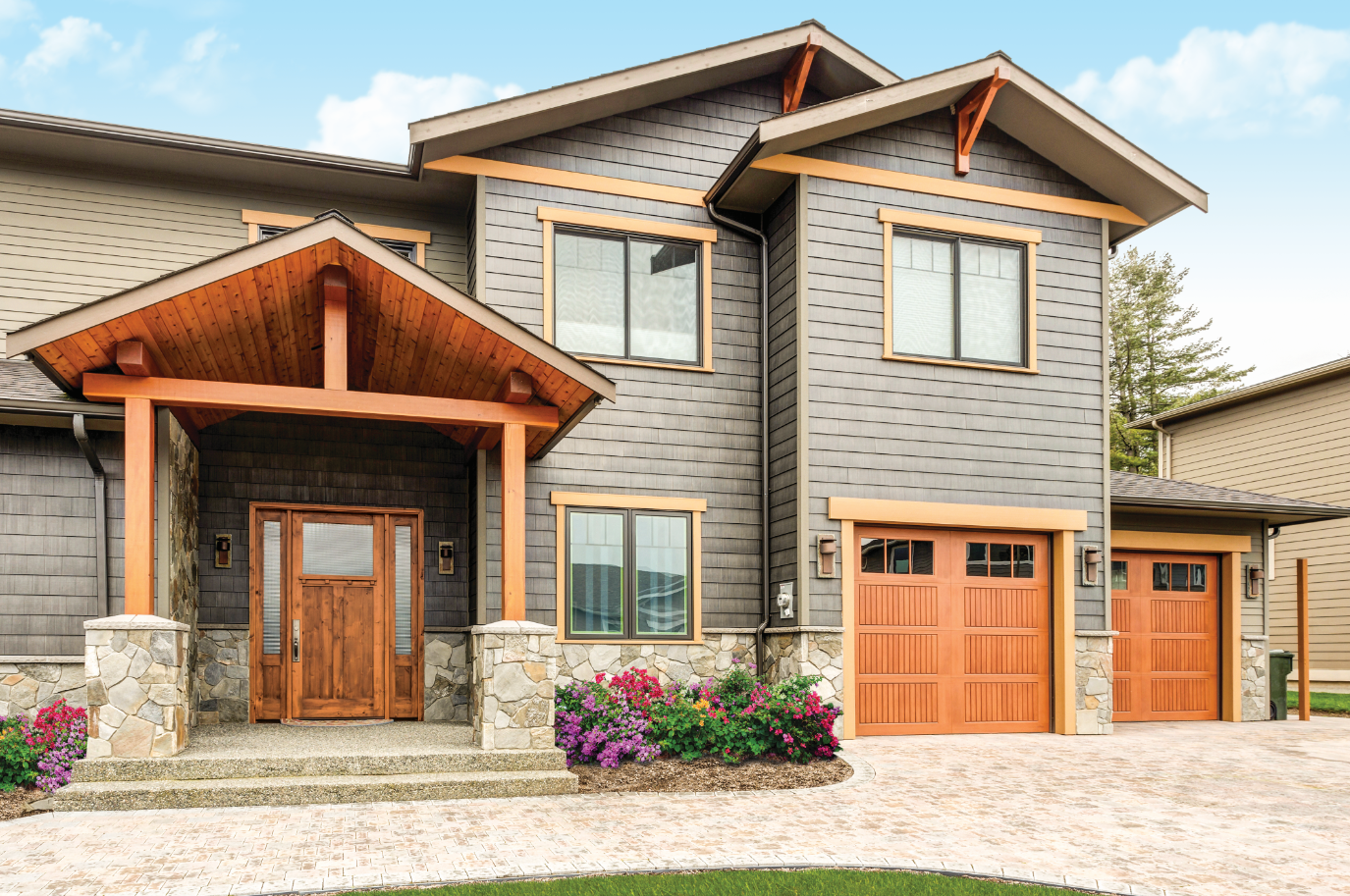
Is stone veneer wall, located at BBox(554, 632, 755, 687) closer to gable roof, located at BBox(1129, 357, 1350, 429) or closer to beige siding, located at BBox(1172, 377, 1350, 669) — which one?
gable roof, located at BBox(1129, 357, 1350, 429)

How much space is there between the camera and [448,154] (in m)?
10.1

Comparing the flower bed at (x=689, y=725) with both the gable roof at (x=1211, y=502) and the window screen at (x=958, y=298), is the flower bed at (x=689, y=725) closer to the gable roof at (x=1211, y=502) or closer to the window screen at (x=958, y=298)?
the window screen at (x=958, y=298)

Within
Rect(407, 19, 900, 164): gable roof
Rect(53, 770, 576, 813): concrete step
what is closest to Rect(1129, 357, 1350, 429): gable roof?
Rect(407, 19, 900, 164): gable roof

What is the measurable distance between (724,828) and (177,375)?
5534mm

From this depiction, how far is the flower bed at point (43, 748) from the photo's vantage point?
7164mm

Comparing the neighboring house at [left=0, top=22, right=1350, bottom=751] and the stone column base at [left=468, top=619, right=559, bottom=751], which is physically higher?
the neighboring house at [left=0, top=22, right=1350, bottom=751]

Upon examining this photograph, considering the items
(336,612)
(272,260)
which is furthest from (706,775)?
(272,260)

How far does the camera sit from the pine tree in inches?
1248

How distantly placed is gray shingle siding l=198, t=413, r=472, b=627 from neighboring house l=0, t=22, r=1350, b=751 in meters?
0.03

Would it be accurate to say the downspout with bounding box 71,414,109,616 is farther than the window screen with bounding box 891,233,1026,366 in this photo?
No

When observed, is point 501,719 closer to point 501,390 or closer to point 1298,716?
point 501,390

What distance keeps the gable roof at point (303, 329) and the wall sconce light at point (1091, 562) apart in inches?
225

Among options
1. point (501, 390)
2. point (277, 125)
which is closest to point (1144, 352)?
point (501, 390)

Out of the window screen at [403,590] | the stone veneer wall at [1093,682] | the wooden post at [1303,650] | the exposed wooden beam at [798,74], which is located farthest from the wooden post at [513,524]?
the wooden post at [1303,650]
